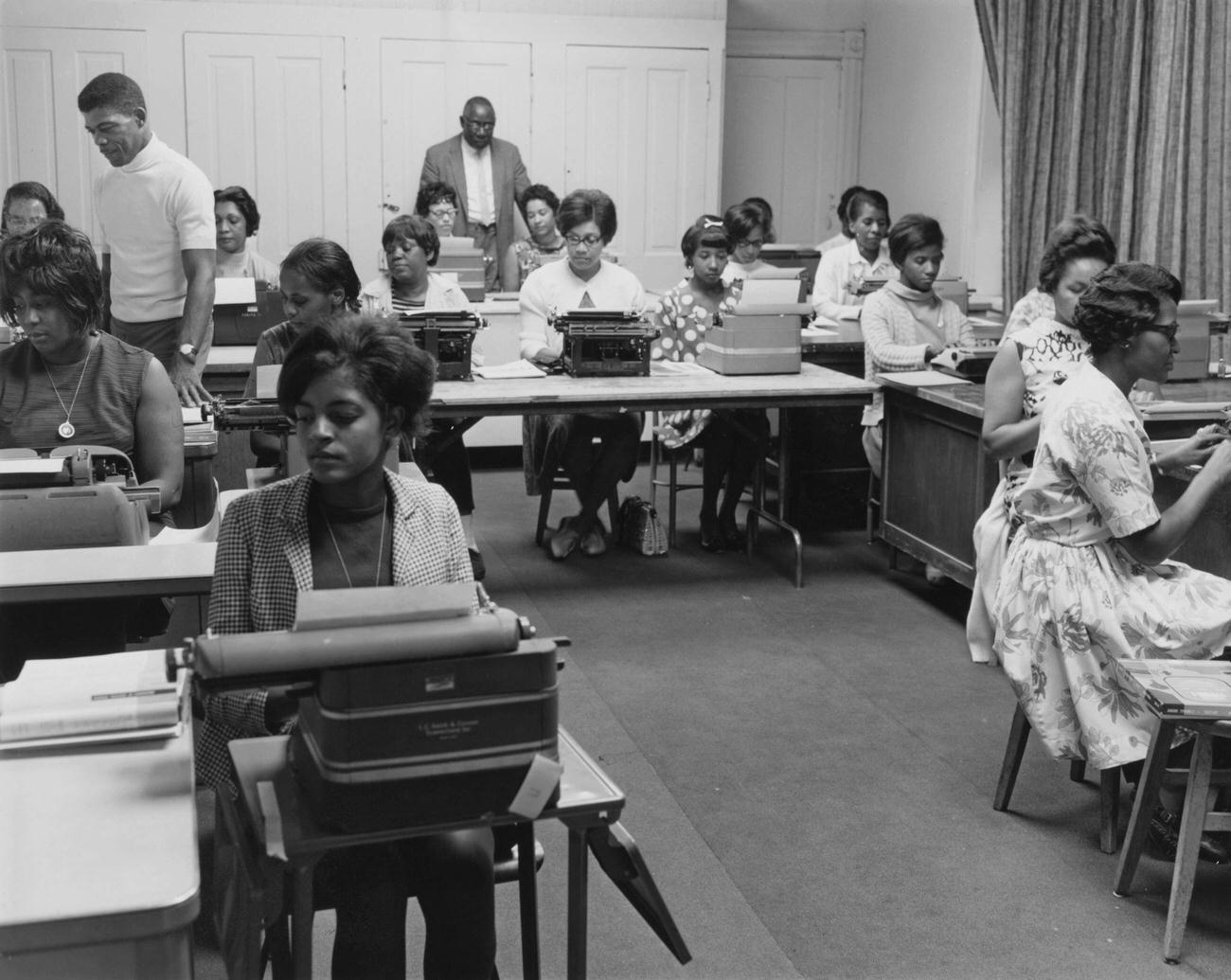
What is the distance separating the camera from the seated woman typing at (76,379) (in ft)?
10.3

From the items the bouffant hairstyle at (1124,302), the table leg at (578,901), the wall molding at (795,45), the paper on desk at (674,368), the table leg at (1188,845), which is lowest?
the table leg at (1188,845)

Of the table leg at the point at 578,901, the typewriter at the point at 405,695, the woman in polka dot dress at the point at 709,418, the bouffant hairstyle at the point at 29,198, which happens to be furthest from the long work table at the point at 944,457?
the bouffant hairstyle at the point at 29,198

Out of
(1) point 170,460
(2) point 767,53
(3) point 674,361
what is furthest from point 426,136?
(1) point 170,460

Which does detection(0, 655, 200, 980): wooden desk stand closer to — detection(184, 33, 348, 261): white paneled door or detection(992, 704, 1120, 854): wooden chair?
detection(992, 704, 1120, 854): wooden chair

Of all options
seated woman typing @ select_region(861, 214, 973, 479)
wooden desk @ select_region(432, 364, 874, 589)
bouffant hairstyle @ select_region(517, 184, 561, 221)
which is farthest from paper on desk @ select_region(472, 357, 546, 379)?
bouffant hairstyle @ select_region(517, 184, 561, 221)

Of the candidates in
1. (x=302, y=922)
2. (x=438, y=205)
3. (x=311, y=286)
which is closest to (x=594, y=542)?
(x=311, y=286)

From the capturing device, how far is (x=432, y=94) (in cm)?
795

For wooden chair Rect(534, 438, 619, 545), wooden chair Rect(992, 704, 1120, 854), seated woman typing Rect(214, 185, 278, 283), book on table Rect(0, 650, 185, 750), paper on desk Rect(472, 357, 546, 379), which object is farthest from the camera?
seated woman typing Rect(214, 185, 278, 283)

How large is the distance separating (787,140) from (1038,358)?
5.66 meters

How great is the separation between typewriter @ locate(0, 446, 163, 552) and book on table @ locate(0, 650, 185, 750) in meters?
0.79

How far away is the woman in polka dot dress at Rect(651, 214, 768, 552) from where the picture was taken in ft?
18.3

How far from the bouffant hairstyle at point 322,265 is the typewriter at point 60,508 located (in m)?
1.24

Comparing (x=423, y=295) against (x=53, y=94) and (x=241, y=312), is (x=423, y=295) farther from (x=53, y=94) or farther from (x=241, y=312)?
(x=53, y=94)

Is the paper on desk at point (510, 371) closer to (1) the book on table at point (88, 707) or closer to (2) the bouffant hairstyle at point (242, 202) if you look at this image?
(2) the bouffant hairstyle at point (242, 202)
